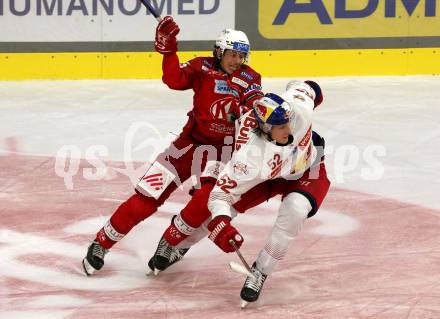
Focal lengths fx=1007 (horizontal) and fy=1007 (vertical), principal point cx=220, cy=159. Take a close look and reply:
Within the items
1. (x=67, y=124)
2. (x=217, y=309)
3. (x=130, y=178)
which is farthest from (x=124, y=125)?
(x=217, y=309)

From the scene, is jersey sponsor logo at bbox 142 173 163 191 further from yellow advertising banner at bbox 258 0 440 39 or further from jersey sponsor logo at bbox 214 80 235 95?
yellow advertising banner at bbox 258 0 440 39

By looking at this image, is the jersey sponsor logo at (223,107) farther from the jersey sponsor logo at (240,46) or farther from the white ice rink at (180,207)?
the white ice rink at (180,207)

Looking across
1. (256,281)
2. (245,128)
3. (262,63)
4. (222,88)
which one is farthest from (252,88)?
(262,63)

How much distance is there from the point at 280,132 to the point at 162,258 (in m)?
0.94

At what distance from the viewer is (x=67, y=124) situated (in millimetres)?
7887

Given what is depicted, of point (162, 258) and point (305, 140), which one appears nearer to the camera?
point (305, 140)

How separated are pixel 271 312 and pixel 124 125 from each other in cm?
396

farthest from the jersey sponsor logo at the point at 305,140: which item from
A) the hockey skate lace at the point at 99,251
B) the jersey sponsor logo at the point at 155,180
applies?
the hockey skate lace at the point at 99,251

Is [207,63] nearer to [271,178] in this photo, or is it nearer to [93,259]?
[271,178]

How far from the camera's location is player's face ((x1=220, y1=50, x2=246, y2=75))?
4.81 metres

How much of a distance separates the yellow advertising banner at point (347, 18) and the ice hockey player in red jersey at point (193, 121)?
4781 mm

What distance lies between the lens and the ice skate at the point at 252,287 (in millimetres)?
4160

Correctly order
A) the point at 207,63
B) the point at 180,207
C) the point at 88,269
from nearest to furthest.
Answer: the point at 88,269 → the point at 207,63 → the point at 180,207

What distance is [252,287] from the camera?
4188mm
